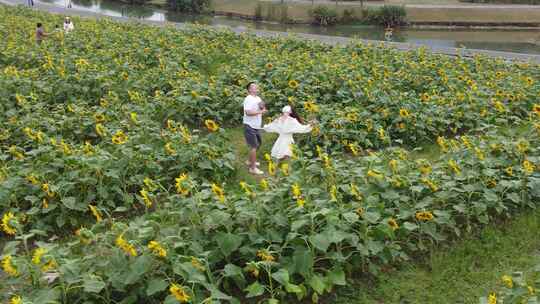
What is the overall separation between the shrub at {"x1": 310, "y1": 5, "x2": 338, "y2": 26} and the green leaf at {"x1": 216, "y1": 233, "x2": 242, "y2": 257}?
29756 millimetres

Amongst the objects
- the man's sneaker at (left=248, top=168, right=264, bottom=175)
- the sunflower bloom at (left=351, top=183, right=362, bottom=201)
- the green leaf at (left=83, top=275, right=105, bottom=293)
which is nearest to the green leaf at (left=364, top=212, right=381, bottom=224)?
the sunflower bloom at (left=351, top=183, right=362, bottom=201)

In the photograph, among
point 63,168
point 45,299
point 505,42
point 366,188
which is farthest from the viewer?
point 505,42

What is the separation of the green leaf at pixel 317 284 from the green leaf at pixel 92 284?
54.3 inches

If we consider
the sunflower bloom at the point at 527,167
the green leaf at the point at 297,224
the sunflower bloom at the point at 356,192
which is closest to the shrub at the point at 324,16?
the sunflower bloom at the point at 527,167

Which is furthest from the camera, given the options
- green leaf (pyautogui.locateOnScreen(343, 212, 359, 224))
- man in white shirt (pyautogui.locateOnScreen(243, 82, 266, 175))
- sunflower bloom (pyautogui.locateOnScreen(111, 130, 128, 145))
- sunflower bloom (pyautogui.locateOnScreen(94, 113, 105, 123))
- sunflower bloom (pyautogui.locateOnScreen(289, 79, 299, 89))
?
sunflower bloom (pyautogui.locateOnScreen(289, 79, 299, 89))

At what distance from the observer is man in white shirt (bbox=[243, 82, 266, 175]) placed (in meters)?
6.02

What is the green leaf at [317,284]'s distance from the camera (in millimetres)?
3619

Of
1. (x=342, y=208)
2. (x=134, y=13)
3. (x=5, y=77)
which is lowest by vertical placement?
(x=342, y=208)

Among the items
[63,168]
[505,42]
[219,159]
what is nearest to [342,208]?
[219,159]

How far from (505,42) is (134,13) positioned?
23347mm

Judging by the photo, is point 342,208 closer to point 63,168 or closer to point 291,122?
point 291,122

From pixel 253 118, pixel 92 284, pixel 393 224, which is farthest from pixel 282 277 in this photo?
pixel 253 118

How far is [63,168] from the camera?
5.31 meters

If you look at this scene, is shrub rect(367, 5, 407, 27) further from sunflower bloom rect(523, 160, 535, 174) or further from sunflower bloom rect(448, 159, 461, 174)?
sunflower bloom rect(448, 159, 461, 174)
